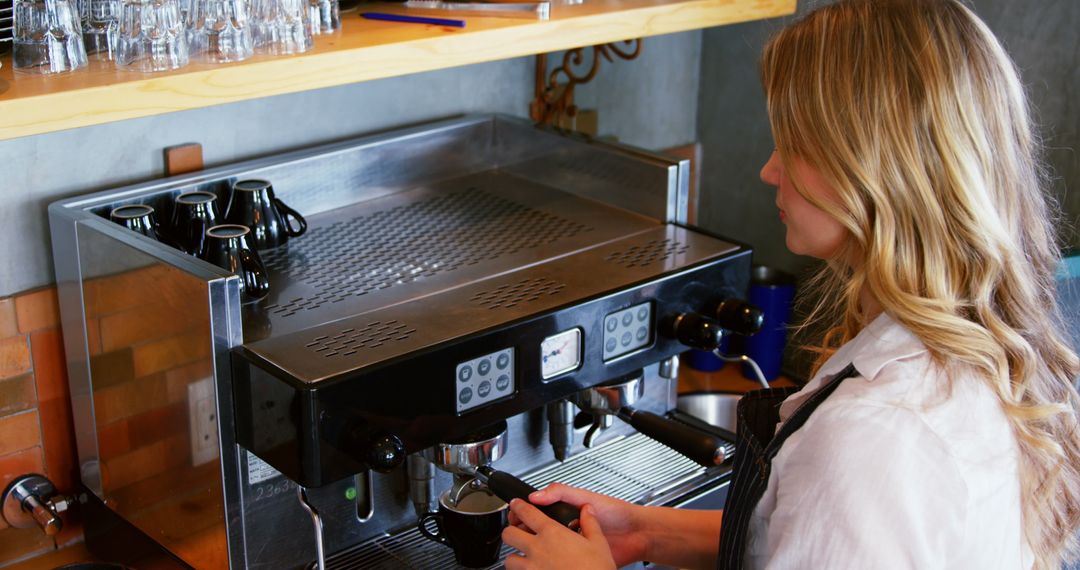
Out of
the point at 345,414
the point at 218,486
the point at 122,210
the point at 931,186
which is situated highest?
the point at 931,186

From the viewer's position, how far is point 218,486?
1247 millimetres

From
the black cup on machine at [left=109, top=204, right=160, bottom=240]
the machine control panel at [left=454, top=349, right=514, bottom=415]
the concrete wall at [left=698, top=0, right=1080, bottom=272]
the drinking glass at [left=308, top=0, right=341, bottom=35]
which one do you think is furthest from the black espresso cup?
the concrete wall at [left=698, top=0, right=1080, bottom=272]

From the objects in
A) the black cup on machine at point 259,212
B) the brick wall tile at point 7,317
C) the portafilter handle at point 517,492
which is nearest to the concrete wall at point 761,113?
the black cup on machine at point 259,212

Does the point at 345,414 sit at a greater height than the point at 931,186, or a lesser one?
lesser

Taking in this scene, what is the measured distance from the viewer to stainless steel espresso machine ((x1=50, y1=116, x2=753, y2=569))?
1.19 metres

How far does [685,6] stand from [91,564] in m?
1.05

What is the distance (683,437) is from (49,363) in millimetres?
793

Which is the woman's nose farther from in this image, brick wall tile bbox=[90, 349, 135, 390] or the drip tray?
brick wall tile bbox=[90, 349, 135, 390]

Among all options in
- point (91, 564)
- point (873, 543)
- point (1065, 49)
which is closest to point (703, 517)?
point (873, 543)

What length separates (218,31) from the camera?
1.24 m

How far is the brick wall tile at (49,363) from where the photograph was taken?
1462mm

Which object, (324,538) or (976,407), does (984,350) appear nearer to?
(976,407)

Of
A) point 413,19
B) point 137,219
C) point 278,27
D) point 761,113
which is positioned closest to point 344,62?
point 278,27

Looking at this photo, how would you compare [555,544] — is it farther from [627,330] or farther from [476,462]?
[627,330]
